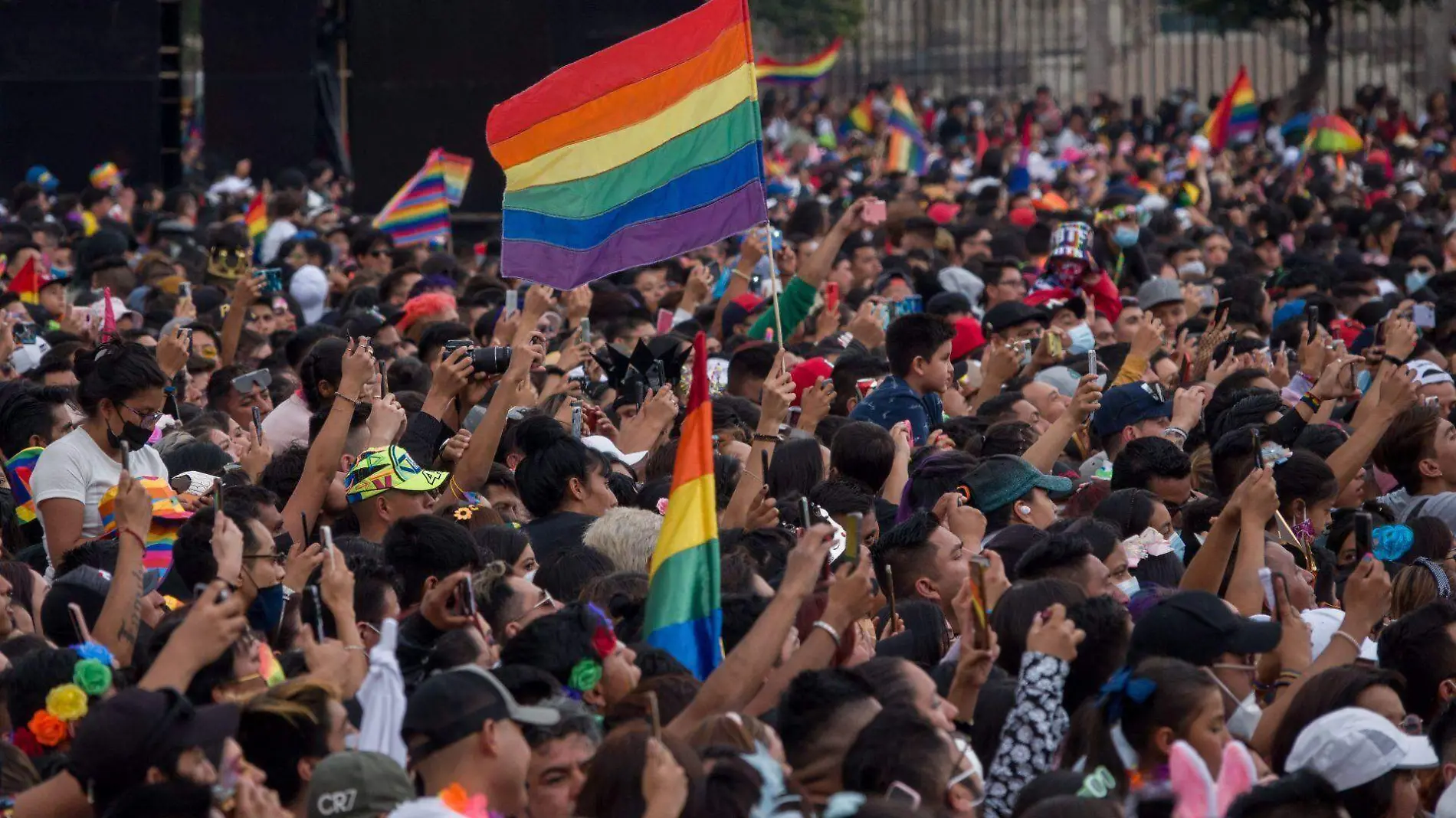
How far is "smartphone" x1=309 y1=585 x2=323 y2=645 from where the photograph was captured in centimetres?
540

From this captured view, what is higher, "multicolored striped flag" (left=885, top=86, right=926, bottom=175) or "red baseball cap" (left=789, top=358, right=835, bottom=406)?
"red baseball cap" (left=789, top=358, right=835, bottom=406)

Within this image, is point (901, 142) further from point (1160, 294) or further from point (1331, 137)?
point (1160, 294)

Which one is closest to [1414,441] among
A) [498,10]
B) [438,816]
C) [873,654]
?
[873,654]

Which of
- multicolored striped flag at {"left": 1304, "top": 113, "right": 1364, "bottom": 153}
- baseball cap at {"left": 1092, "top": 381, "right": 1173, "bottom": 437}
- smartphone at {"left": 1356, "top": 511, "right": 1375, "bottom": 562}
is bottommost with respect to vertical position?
multicolored striped flag at {"left": 1304, "top": 113, "right": 1364, "bottom": 153}

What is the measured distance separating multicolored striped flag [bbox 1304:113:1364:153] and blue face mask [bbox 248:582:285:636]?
71.8 feet

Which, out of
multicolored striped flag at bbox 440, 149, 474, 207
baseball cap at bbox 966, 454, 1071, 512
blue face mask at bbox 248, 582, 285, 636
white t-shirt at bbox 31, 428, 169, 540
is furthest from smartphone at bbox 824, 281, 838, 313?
blue face mask at bbox 248, 582, 285, 636

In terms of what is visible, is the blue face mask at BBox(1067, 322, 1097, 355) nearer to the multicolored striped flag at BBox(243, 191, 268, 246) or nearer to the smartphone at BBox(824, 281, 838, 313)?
the smartphone at BBox(824, 281, 838, 313)

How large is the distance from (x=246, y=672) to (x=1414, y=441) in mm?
4897

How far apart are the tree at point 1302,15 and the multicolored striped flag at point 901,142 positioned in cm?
1151

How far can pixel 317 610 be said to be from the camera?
5426 millimetres

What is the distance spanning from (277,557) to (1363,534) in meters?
3.35

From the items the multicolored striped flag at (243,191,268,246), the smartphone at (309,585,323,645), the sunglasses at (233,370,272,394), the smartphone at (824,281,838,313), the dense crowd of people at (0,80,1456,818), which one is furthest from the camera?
the multicolored striped flag at (243,191,268,246)

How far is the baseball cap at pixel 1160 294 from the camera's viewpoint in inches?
516

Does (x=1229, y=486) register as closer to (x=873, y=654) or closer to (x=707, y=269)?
(x=873, y=654)
